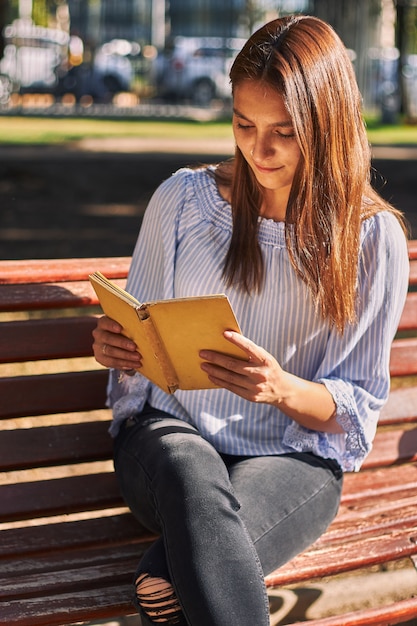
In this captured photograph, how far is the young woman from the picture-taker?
7.75ft

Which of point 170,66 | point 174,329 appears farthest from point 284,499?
Result: point 170,66

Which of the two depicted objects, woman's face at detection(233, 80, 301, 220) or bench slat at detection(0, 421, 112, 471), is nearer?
woman's face at detection(233, 80, 301, 220)

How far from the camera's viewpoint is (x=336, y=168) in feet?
8.33

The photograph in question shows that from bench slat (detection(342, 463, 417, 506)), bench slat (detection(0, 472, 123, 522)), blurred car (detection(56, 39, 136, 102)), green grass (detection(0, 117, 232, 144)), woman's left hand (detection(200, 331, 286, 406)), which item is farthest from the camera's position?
blurred car (detection(56, 39, 136, 102))

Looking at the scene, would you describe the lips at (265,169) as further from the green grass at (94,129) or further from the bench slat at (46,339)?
the green grass at (94,129)

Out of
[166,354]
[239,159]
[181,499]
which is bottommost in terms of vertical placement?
[181,499]

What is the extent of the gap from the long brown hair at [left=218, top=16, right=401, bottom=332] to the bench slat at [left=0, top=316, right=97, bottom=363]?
48cm

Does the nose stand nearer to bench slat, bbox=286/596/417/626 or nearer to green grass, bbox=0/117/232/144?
bench slat, bbox=286/596/417/626

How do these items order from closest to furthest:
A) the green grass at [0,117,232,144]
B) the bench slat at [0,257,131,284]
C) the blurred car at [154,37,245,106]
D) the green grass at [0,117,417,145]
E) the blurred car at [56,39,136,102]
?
the bench slat at [0,257,131,284] < the green grass at [0,117,232,144] < the green grass at [0,117,417,145] < the blurred car at [56,39,136,102] < the blurred car at [154,37,245,106]

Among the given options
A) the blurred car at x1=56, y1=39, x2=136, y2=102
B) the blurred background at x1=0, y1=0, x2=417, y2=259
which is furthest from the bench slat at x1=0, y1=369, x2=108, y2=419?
the blurred car at x1=56, y1=39, x2=136, y2=102

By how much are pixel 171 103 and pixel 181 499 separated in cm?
2308

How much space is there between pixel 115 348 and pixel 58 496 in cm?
53

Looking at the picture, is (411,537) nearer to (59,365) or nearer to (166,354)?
(166,354)

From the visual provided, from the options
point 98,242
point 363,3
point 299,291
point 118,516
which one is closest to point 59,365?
point 118,516
